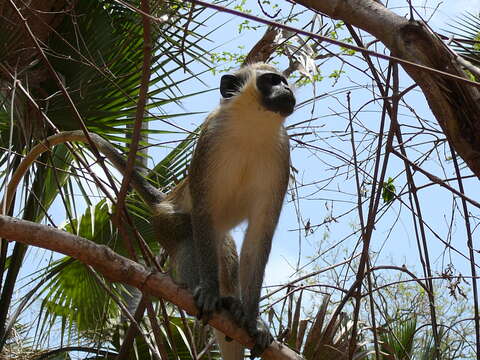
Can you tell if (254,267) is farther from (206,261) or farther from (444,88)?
(444,88)

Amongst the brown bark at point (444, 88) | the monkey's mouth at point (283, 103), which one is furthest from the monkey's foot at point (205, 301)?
the brown bark at point (444, 88)

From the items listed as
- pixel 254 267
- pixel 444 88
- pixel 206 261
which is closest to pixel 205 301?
pixel 206 261

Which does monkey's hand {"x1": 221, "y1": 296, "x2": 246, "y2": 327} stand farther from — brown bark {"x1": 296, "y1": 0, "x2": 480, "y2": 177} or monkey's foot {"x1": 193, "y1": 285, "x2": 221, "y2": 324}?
brown bark {"x1": 296, "y1": 0, "x2": 480, "y2": 177}

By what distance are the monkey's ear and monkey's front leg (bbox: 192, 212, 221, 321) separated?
3.13 ft

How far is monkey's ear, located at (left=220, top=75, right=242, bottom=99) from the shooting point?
190 inches

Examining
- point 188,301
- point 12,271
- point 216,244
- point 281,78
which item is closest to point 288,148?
point 281,78

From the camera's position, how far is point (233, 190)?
459 cm

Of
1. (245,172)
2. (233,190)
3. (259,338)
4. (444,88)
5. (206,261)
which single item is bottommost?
(259,338)

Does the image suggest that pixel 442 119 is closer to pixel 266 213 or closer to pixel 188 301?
pixel 188 301

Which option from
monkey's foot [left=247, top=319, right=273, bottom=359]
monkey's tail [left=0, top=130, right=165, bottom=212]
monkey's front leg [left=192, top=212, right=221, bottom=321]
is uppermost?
monkey's tail [left=0, top=130, right=165, bottom=212]

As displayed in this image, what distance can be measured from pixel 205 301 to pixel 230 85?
5.52 feet

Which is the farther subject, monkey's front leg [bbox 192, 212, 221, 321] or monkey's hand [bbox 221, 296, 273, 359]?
monkey's front leg [bbox 192, 212, 221, 321]

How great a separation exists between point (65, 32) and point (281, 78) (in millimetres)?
2296

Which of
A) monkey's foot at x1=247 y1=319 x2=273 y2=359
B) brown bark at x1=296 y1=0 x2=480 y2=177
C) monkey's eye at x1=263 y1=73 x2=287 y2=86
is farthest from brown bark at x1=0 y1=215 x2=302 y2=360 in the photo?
monkey's eye at x1=263 y1=73 x2=287 y2=86
